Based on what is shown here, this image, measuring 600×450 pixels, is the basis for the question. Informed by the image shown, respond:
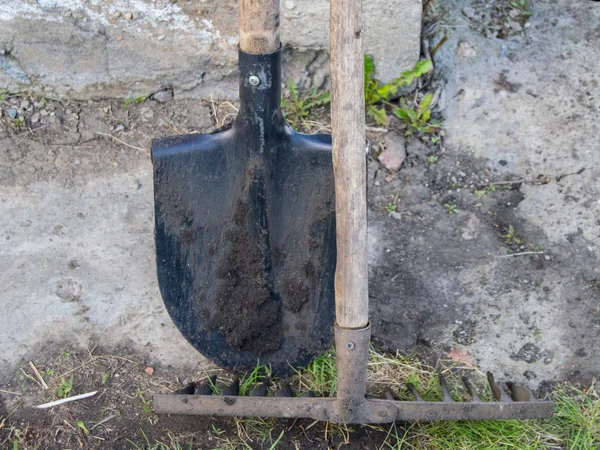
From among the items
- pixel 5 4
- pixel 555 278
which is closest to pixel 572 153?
pixel 555 278

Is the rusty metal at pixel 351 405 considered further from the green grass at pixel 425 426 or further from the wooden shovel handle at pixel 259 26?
the wooden shovel handle at pixel 259 26

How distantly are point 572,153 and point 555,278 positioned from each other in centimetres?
59

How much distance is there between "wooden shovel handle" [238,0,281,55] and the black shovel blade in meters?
0.23

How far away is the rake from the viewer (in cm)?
181

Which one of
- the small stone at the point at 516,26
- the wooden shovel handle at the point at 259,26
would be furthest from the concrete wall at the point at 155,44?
the wooden shovel handle at the point at 259,26

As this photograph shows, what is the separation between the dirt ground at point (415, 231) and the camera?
2.25 m

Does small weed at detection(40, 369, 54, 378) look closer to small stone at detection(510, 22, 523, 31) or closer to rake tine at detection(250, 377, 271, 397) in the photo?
rake tine at detection(250, 377, 271, 397)

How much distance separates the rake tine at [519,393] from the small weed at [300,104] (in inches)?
51.7

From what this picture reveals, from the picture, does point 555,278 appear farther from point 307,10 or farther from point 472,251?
point 307,10

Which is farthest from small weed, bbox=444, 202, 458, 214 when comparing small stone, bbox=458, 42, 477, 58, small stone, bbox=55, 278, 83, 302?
small stone, bbox=55, 278, 83, 302

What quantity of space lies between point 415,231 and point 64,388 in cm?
130

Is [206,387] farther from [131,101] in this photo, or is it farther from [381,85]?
[381,85]

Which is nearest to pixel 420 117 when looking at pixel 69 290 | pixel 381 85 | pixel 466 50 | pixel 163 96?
pixel 381 85

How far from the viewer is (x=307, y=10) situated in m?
2.70
